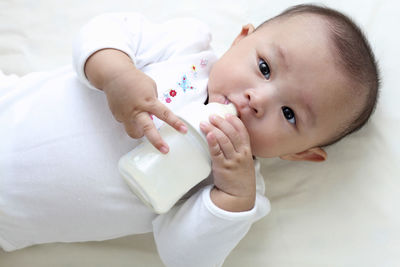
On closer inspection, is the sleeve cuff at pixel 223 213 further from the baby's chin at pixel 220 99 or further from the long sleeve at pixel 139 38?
the long sleeve at pixel 139 38

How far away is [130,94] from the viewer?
860 millimetres

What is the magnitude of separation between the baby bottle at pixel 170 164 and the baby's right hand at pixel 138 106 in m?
0.02

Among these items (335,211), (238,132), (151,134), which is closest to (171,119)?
(151,134)

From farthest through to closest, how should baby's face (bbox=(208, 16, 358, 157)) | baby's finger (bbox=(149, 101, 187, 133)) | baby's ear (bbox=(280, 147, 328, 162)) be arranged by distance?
baby's ear (bbox=(280, 147, 328, 162)) < baby's face (bbox=(208, 16, 358, 157)) < baby's finger (bbox=(149, 101, 187, 133))

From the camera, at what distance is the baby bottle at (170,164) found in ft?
2.69

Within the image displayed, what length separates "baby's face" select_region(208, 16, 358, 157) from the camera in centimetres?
92

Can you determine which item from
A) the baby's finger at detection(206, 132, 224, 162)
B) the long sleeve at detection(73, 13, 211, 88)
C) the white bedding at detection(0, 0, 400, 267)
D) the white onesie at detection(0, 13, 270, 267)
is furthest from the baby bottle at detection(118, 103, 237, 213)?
the white bedding at detection(0, 0, 400, 267)

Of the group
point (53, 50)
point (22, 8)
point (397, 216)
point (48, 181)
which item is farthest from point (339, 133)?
point (22, 8)

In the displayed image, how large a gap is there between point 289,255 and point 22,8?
Result: 3.87 feet

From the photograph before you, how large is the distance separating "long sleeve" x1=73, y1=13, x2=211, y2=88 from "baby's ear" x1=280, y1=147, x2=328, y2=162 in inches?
15.6

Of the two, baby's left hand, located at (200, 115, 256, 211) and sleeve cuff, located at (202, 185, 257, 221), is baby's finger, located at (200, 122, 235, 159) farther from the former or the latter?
sleeve cuff, located at (202, 185, 257, 221)

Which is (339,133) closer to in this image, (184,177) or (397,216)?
(397,216)

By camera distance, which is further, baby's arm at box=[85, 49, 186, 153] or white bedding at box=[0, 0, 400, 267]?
white bedding at box=[0, 0, 400, 267]

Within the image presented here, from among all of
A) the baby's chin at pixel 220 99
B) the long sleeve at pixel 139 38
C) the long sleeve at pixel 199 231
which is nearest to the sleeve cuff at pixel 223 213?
the long sleeve at pixel 199 231
